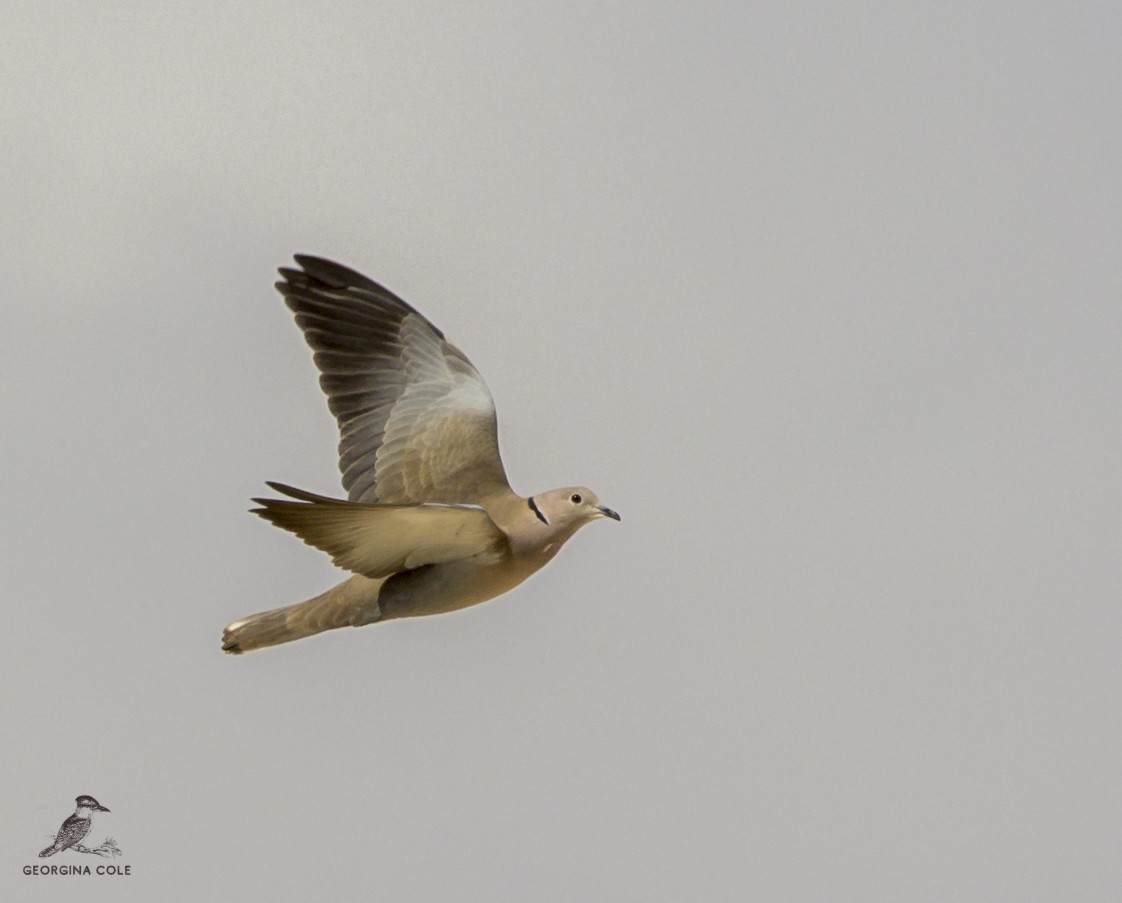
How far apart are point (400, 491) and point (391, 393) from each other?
112cm

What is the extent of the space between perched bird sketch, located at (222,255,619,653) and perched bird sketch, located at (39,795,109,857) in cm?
874

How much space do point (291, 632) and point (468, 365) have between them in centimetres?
309

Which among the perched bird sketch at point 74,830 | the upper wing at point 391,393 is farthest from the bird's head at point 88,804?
the upper wing at point 391,393

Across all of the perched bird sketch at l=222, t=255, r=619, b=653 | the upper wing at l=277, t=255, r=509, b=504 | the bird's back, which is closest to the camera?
the perched bird sketch at l=222, t=255, r=619, b=653

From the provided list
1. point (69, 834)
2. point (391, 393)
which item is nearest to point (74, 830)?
point (69, 834)

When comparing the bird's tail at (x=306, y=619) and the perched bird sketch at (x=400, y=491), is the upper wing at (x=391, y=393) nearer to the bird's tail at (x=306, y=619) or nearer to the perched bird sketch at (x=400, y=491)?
the perched bird sketch at (x=400, y=491)

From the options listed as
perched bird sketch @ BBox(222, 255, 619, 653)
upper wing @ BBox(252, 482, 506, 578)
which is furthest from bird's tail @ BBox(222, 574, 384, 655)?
upper wing @ BBox(252, 482, 506, 578)

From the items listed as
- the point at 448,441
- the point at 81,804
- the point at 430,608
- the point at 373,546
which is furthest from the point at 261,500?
the point at 81,804

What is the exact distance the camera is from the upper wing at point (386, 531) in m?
14.5

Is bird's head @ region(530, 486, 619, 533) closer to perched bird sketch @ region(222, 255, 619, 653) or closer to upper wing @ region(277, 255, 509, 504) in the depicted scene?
perched bird sketch @ region(222, 255, 619, 653)

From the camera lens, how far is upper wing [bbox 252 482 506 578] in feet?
47.6

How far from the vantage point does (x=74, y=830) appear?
2459cm

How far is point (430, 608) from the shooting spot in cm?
1630

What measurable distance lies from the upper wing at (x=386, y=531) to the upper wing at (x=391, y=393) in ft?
4.88
